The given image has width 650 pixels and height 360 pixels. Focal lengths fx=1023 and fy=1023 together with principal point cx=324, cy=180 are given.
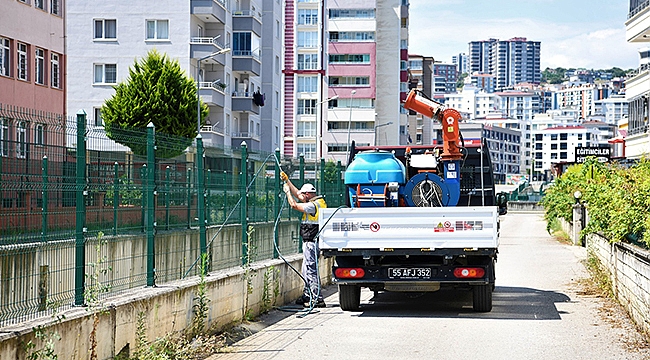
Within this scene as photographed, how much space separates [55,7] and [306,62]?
62955 millimetres

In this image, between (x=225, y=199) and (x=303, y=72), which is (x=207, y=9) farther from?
(x=303, y=72)

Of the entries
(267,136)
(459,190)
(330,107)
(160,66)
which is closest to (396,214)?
(459,190)

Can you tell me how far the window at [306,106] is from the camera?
103 meters

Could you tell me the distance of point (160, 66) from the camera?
46.0 meters

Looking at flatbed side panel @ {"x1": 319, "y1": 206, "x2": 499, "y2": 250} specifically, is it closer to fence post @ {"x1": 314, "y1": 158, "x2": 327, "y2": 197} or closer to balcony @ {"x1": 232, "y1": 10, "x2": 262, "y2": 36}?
fence post @ {"x1": 314, "y1": 158, "x2": 327, "y2": 197}

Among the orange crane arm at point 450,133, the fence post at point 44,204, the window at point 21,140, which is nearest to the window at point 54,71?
the orange crane arm at point 450,133

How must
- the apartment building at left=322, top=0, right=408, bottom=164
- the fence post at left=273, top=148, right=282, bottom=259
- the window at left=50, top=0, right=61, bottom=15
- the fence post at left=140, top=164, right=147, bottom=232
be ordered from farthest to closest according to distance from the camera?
the apartment building at left=322, top=0, right=408, bottom=164 → the window at left=50, top=0, right=61, bottom=15 → the fence post at left=273, top=148, right=282, bottom=259 → the fence post at left=140, top=164, right=147, bottom=232

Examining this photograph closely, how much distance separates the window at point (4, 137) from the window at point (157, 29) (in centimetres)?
4997

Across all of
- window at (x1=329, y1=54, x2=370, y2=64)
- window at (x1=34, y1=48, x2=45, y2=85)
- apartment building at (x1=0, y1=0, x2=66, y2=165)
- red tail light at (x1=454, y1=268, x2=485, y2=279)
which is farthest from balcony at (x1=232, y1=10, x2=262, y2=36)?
red tail light at (x1=454, y1=268, x2=485, y2=279)

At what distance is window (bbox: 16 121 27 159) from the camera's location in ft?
27.5

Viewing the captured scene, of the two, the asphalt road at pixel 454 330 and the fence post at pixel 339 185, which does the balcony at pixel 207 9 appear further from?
the asphalt road at pixel 454 330

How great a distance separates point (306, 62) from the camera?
103062 mm

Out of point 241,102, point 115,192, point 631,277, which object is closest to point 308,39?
point 241,102

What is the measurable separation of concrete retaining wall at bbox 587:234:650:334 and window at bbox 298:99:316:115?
84361 mm
